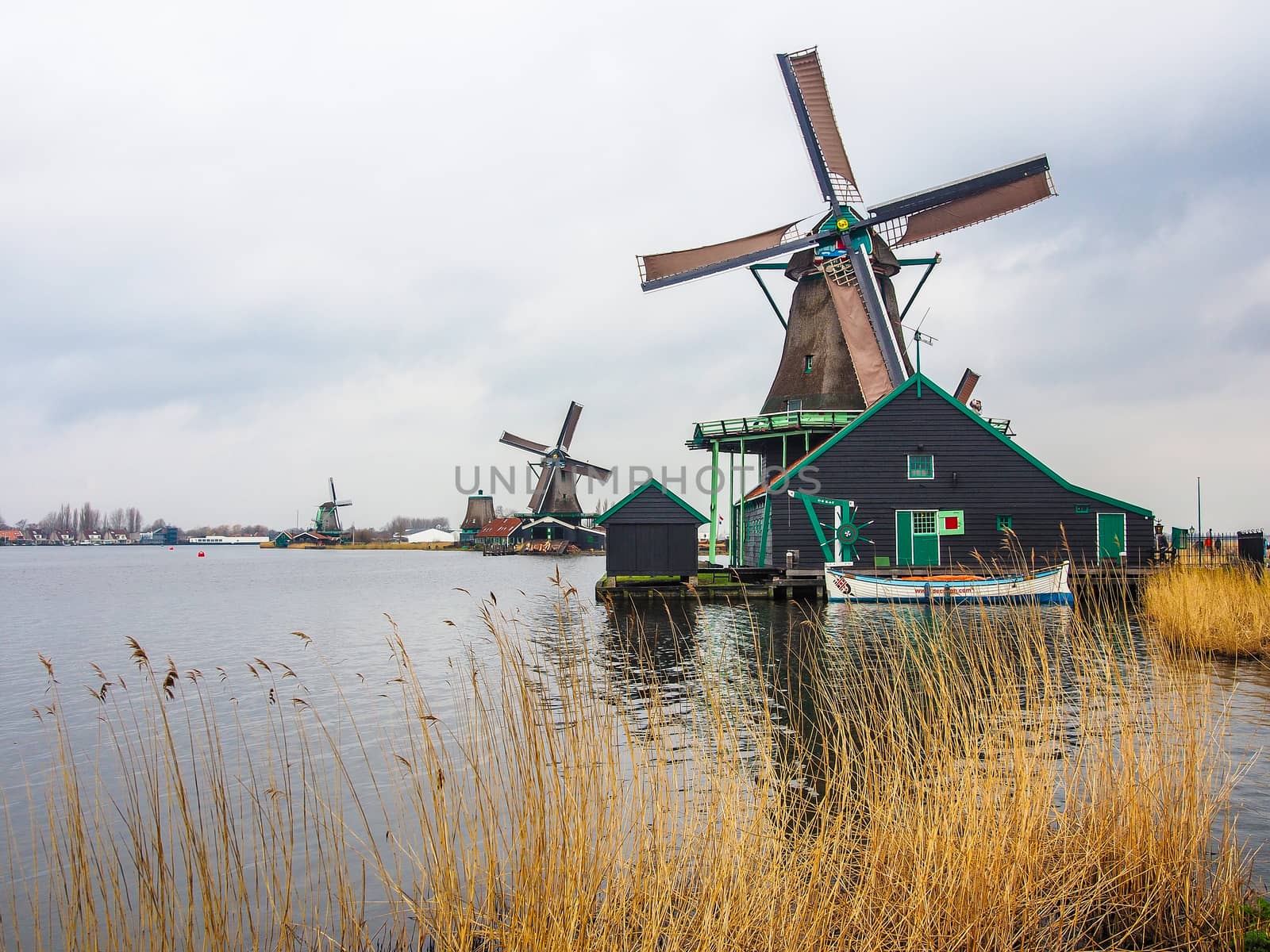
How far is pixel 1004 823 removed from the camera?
4.22 meters

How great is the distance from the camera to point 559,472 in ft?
248

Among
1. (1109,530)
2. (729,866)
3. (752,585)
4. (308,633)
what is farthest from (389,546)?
(729,866)

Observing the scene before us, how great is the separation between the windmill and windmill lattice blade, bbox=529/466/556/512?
45.3 meters

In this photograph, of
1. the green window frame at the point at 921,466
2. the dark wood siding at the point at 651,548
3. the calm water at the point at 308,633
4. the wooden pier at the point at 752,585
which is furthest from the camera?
the dark wood siding at the point at 651,548

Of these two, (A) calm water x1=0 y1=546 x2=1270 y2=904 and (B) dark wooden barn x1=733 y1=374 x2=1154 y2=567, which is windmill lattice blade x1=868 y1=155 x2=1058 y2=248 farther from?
(A) calm water x1=0 y1=546 x2=1270 y2=904

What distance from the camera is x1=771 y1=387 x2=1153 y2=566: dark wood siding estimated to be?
25.6 meters

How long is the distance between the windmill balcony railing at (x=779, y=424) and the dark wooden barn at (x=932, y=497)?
2.08m

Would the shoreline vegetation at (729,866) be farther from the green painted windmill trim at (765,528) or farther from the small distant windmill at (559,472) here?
the small distant windmill at (559,472)

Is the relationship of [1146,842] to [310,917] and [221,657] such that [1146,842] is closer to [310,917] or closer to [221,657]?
[310,917]

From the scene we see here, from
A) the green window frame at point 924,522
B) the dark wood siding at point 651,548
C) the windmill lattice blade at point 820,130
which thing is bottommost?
the dark wood siding at point 651,548

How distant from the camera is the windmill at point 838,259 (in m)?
28.7

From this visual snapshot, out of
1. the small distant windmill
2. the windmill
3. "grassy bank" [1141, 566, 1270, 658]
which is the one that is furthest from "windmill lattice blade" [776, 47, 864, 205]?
the small distant windmill

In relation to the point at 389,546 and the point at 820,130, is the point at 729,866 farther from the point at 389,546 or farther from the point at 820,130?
the point at 389,546

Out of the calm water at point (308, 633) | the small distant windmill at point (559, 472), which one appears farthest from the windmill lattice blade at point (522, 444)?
the calm water at point (308, 633)
